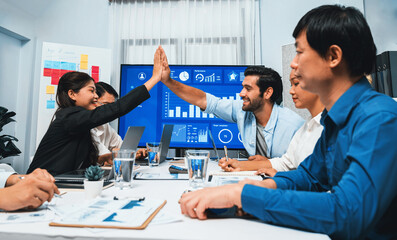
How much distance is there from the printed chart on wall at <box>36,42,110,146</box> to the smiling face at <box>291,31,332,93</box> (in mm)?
2422

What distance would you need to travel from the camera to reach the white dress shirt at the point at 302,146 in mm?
1219

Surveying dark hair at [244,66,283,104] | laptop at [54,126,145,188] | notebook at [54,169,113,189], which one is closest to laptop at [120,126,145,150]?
laptop at [54,126,145,188]

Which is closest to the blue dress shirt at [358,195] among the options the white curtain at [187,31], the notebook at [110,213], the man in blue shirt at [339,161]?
the man in blue shirt at [339,161]

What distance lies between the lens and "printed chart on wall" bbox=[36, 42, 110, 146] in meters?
2.70

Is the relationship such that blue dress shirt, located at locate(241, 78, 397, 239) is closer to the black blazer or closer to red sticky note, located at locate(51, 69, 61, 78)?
the black blazer

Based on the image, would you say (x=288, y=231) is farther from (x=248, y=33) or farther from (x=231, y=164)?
(x=248, y=33)

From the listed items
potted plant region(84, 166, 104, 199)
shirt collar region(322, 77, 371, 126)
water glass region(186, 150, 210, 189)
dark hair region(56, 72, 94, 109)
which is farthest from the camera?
dark hair region(56, 72, 94, 109)

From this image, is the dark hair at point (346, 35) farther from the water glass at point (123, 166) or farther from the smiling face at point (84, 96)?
the smiling face at point (84, 96)

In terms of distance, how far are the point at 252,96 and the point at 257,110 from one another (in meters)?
0.13

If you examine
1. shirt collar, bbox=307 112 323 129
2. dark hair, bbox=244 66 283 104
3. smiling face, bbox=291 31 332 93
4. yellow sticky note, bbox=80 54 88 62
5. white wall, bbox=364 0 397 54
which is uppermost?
white wall, bbox=364 0 397 54

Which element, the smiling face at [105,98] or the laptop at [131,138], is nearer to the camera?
the laptop at [131,138]

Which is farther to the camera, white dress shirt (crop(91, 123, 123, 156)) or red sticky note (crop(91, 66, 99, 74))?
red sticky note (crop(91, 66, 99, 74))

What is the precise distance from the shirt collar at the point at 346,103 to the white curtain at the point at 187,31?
2238 mm

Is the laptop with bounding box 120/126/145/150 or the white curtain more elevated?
the white curtain
